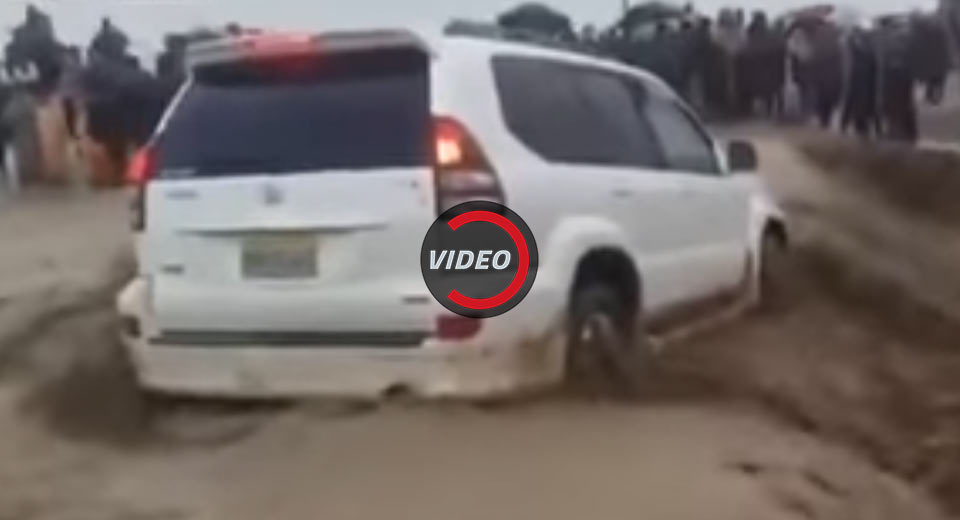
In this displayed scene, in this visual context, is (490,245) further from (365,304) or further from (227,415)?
(227,415)

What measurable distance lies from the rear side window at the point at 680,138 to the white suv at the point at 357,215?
61cm

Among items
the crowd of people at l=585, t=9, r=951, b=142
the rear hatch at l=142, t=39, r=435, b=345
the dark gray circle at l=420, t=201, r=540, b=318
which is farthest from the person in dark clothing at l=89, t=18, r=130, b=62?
the crowd of people at l=585, t=9, r=951, b=142

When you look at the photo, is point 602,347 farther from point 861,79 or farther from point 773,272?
point 861,79

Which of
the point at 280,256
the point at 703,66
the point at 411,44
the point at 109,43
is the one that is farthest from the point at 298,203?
the point at 703,66

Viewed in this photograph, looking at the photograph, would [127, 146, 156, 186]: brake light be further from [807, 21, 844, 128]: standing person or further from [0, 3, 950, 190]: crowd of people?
[807, 21, 844, 128]: standing person

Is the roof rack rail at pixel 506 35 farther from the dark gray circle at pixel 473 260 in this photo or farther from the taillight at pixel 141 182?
the taillight at pixel 141 182

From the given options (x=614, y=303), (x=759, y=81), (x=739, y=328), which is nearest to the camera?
(x=614, y=303)

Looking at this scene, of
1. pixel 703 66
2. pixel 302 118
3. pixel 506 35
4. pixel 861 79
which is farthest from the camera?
pixel 861 79

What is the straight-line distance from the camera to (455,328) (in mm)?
4309

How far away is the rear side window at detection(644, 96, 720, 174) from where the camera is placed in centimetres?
570

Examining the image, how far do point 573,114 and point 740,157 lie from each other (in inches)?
56.5

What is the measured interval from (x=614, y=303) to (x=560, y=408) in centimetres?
54

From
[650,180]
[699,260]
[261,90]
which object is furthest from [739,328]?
[261,90]

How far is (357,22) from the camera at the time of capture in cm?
539
